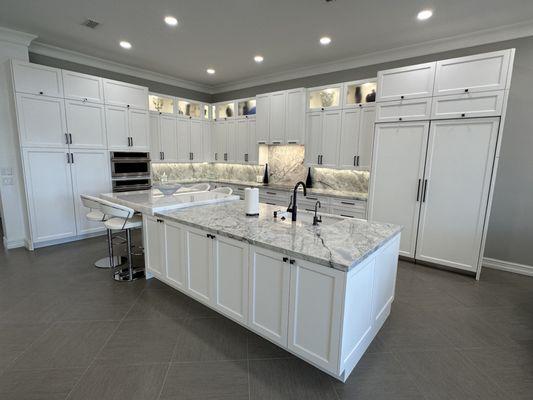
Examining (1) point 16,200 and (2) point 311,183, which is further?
(2) point 311,183

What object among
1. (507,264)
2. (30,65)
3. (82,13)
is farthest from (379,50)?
(30,65)

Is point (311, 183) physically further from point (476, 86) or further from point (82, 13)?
point (82, 13)

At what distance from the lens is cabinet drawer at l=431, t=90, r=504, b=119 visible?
10.4ft

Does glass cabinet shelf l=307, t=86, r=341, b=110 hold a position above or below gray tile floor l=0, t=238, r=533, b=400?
above

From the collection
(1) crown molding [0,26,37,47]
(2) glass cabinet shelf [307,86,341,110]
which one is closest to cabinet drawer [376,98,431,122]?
(2) glass cabinet shelf [307,86,341,110]

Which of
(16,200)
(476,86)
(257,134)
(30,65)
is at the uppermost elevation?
(30,65)

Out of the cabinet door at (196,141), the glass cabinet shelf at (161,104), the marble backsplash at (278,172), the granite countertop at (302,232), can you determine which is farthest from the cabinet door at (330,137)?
the glass cabinet shelf at (161,104)

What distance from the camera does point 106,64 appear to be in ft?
16.4

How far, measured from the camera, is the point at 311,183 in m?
5.37

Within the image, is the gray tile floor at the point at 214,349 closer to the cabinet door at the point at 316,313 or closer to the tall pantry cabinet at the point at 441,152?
the cabinet door at the point at 316,313

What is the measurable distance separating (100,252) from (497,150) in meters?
5.60

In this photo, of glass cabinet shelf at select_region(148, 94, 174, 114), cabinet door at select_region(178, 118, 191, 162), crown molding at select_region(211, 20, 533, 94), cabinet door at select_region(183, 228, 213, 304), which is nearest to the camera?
cabinet door at select_region(183, 228, 213, 304)

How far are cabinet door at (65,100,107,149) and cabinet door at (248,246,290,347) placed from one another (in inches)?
163

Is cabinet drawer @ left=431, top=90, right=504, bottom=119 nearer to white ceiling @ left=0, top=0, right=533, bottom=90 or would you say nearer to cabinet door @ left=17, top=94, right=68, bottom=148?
white ceiling @ left=0, top=0, right=533, bottom=90
